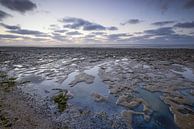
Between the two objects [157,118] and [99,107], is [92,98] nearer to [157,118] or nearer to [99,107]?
[99,107]

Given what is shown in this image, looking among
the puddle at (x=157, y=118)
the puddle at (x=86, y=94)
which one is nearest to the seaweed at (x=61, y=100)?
the puddle at (x=86, y=94)

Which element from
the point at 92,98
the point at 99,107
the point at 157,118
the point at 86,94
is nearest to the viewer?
the point at 157,118

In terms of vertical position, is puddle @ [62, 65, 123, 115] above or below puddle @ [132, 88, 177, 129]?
below

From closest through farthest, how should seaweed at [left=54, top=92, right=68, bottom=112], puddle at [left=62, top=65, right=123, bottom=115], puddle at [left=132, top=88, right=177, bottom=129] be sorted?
1. puddle at [left=132, top=88, right=177, bottom=129]
2. seaweed at [left=54, top=92, right=68, bottom=112]
3. puddle at [left=62, top=65, right=123, bottom=115]

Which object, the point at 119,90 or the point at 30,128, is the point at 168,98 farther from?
the point at 30,128

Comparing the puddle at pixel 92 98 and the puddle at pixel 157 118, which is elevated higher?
the puddle at pixel 157 118

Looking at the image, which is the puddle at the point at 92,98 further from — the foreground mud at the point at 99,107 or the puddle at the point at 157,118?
the puddle at the point at 157,118

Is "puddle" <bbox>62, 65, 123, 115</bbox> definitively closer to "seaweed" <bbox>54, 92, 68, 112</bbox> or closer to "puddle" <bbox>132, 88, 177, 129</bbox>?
"seaweed" <bbox>54, 92, 68, 112</bbox>

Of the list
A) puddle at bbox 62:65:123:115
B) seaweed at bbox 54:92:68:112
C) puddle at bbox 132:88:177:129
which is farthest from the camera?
puddle at bbox 62:65:123:115

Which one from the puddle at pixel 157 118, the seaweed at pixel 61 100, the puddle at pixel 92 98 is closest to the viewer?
the puddle at pixel 157 118

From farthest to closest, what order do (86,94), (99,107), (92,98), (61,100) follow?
1. (86,94)
2. (92,98)
3. (61,100)
4. (99,107)

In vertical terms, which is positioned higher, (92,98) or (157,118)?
(157,118)

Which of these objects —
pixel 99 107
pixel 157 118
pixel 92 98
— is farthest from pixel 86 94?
pixel 157 118

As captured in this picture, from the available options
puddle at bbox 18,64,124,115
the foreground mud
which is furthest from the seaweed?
puddle at bbox 18,64,124,115
